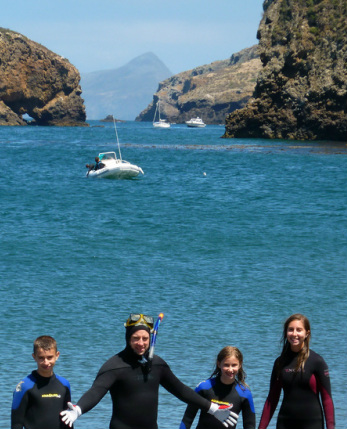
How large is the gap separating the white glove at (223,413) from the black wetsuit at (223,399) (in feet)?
0.43

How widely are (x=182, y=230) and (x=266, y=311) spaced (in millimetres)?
18520

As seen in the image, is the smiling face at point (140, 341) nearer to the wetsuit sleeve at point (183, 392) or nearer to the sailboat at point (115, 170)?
the wetsuit sleeve at point (183, 392)

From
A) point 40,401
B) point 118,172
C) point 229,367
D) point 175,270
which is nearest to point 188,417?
point 229,367

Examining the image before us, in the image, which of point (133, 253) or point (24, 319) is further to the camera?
point (133, 253)

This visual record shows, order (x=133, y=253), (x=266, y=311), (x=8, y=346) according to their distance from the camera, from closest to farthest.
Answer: (x=8, y=346) → (x=266, y=311) → (x=133, y=253)

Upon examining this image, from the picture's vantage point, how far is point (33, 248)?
1324 inches

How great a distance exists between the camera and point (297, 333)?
320 inches

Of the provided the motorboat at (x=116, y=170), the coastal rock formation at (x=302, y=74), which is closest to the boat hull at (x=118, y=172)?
the motorboat at (x=116, y=170)

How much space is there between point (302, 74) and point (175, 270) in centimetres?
8371

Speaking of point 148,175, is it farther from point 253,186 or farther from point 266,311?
point 266,311

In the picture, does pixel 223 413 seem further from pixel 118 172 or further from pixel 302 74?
pixel 302 74

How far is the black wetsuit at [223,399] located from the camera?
8117mm

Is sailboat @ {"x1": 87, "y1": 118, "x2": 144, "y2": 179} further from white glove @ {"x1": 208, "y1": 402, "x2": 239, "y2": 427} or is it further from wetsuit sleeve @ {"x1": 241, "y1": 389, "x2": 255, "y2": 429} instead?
white glove @ {"x1": 208, "y1": 402, "x2": 239, "y2": 427}

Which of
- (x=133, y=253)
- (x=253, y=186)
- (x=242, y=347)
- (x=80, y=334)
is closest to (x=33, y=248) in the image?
(x=133, y=253)
